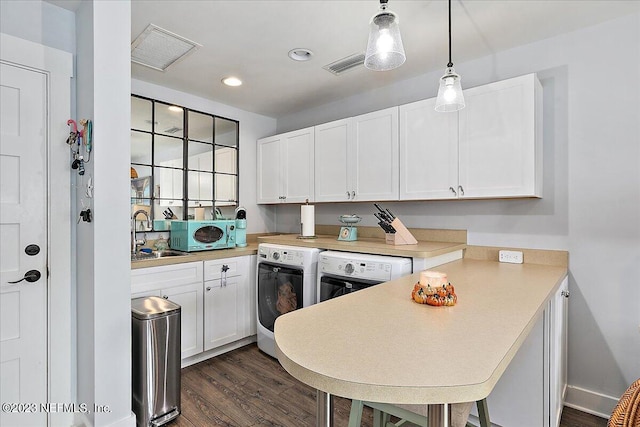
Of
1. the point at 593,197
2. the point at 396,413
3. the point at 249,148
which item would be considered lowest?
the point at 396,413

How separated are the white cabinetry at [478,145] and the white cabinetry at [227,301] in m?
1.60

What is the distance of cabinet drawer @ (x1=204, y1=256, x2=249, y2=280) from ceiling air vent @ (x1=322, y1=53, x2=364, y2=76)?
1807 millimetres

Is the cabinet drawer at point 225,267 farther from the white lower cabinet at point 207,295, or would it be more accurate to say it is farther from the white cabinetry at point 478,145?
the white cabinetry at point 478,145

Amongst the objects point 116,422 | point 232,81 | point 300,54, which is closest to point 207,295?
point 116,422

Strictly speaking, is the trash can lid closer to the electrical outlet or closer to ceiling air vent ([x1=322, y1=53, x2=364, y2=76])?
ceiling air vent ([x1=322, y1=53, x2=364, y2=76])

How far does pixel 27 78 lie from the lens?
5.88ft

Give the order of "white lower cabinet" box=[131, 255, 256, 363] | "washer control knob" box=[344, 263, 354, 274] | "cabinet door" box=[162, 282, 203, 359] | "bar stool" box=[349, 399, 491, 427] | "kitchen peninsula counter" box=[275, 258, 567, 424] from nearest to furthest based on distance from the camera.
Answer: "kitchen peninsula counter" box=[275, 258, 567, 424], "bar stool" box=[349, 399, 491, 427], "washer control knob" box=[344, 263, 354, 274], "white lower cabinet" box=[131, 255, 256, 363], "cabinet door" box=[162, 282, 203, 359]

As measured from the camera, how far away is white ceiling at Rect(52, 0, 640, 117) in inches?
74.9

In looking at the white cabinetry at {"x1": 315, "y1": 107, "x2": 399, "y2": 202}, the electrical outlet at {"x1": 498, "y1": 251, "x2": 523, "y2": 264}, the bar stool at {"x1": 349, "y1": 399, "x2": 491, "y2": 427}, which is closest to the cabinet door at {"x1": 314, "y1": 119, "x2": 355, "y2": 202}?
the white cabinetry at {"x1": 315, "y1": 107, "x2": 399, "y2": 202}

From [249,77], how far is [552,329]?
2759 millimetres

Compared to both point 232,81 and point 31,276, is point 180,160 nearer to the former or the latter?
point 232,81

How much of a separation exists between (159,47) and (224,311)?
6.90 feet

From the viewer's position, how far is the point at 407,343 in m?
0.90

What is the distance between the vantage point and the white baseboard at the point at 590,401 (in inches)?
81.6
